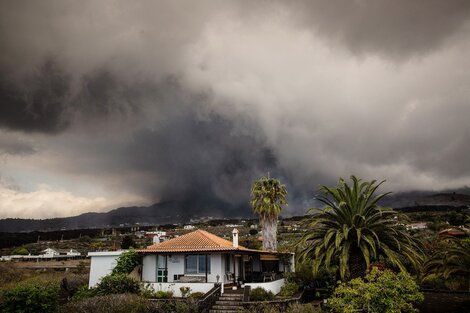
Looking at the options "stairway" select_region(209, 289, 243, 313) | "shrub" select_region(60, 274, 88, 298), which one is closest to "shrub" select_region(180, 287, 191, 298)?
"stairway" select_region(209, 289, 243, 313)

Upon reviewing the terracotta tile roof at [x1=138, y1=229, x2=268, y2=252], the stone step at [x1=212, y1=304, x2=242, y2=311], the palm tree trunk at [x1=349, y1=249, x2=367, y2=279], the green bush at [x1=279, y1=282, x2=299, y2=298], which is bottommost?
the stone step at [x1=212, y1=304, x2=242, y2=311]

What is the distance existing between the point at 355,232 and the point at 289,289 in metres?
11.1

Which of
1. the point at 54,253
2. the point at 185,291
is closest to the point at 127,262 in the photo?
the point at 185,291

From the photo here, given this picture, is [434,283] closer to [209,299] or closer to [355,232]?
[355,232]

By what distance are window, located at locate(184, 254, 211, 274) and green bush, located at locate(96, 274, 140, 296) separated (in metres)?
5.10

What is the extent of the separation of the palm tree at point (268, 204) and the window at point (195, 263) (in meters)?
14.7

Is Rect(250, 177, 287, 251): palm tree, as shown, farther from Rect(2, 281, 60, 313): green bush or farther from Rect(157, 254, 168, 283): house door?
Rect(2, 281, 60, 313): green bush

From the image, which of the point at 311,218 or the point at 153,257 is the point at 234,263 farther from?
the point at 311,218

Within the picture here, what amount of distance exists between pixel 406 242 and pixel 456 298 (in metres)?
4.31

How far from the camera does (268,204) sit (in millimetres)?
45312

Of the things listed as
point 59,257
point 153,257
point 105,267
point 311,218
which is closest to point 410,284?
point 311,218

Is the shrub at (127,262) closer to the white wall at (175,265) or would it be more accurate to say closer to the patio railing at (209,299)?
the white wall at (175,265)

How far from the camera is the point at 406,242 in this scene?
75.7 ft

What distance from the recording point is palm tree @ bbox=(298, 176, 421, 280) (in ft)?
70.8
